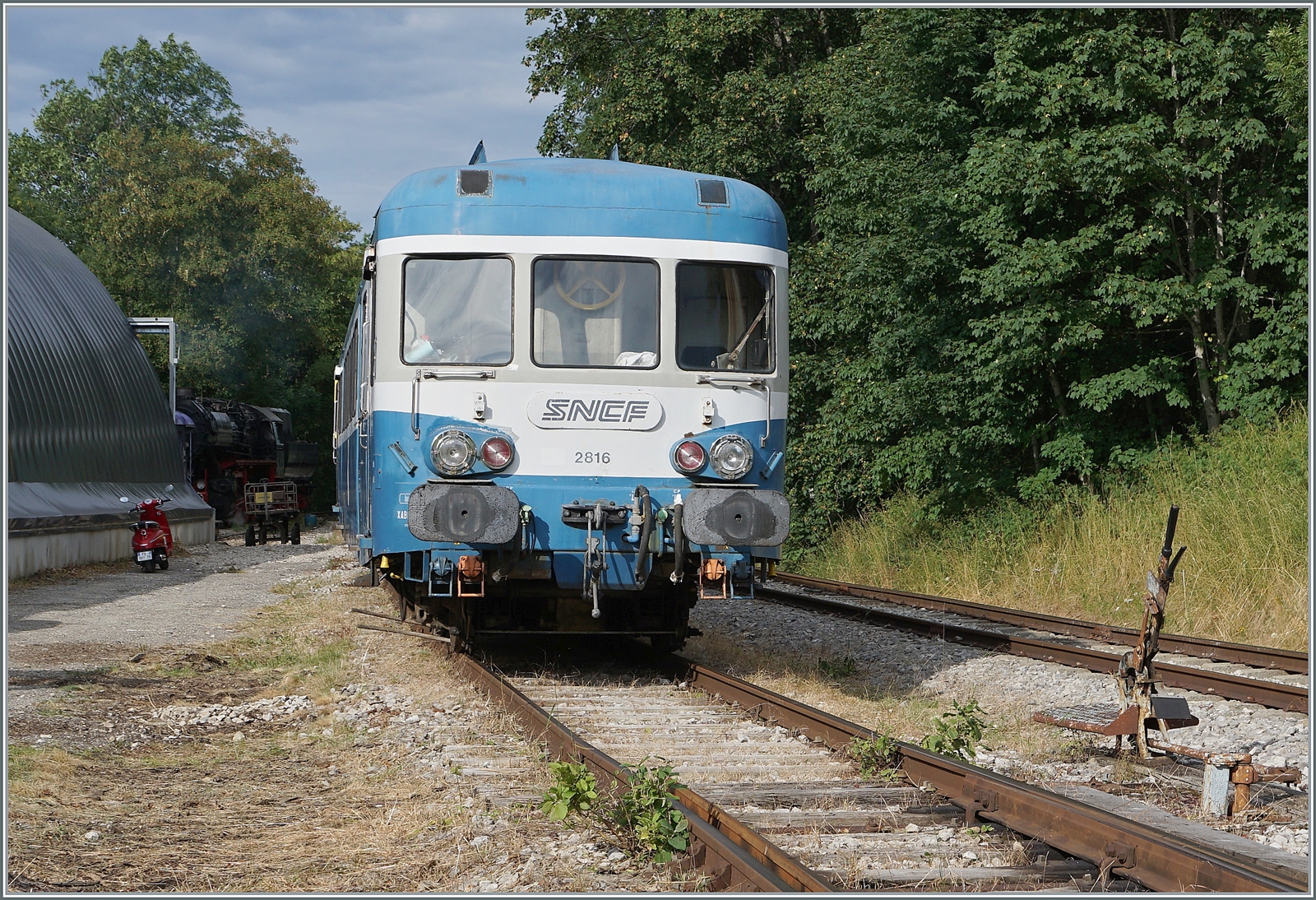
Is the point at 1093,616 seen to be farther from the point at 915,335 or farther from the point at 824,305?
the point at 824,305

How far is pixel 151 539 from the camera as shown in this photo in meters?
21.9

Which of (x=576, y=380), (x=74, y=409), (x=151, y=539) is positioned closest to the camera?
(x=576, y=380)

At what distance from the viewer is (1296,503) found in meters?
12.6

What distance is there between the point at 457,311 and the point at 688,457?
1841 millimetres

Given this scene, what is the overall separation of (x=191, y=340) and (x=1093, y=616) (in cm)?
4130

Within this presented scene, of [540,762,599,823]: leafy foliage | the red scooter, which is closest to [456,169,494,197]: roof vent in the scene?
[540,762,599,823]: leafy foliage

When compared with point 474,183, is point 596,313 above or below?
below

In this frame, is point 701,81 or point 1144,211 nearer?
point 1144,211

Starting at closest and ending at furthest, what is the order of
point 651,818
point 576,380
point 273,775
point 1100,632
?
point 651,818
point 273,775
point 576,380
point 1100,632

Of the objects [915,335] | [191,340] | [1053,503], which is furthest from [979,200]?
[191,340]

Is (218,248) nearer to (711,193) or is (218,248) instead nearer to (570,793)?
(711,193)

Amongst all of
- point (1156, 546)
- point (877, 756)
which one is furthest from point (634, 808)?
point (1156, 546)

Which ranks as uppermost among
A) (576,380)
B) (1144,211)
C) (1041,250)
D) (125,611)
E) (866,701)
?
(1144,211)

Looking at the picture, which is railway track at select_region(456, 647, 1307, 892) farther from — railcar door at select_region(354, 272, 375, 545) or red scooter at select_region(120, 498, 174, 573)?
red scooter at select_region(120, 498, 174, 573)
